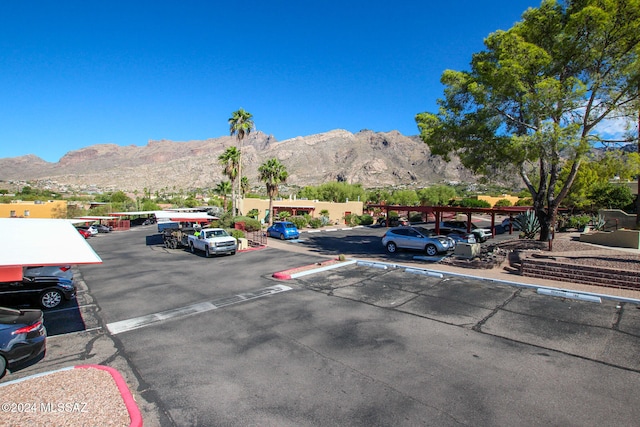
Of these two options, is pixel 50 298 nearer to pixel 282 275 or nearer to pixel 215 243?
pixel 282 275

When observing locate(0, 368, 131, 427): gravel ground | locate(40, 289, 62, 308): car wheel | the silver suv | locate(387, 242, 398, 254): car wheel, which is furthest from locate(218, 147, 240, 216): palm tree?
locate(0, 368, 131, 427): gravel ground

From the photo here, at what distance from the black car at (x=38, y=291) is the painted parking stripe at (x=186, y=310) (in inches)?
117

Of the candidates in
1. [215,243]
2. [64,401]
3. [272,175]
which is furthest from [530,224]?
[272,175]

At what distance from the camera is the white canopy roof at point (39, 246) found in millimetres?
7000

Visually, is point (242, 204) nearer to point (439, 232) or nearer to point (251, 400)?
point (439, 232)

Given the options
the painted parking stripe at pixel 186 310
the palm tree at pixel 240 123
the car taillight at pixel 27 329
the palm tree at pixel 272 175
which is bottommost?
the painted parking stripe at pixel 186 310

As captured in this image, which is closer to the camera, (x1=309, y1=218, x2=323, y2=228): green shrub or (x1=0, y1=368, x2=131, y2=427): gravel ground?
(x1=0, y1=368, x2=131, y2=427): gravel ground

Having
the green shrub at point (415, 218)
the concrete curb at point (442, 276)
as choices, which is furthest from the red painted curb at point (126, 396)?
the green shrub at point (415, 218)

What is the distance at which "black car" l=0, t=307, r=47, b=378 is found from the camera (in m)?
6.31

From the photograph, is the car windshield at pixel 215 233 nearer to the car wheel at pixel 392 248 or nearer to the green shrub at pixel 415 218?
the car wheel at pixel 392 248

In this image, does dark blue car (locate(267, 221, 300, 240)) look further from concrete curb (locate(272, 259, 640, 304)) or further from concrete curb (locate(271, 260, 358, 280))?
concrete curb (locate(271, 260, 358, 280))

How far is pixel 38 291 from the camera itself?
34.9ft

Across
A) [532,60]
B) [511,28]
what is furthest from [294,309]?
[511,28]

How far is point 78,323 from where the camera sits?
9.64m
